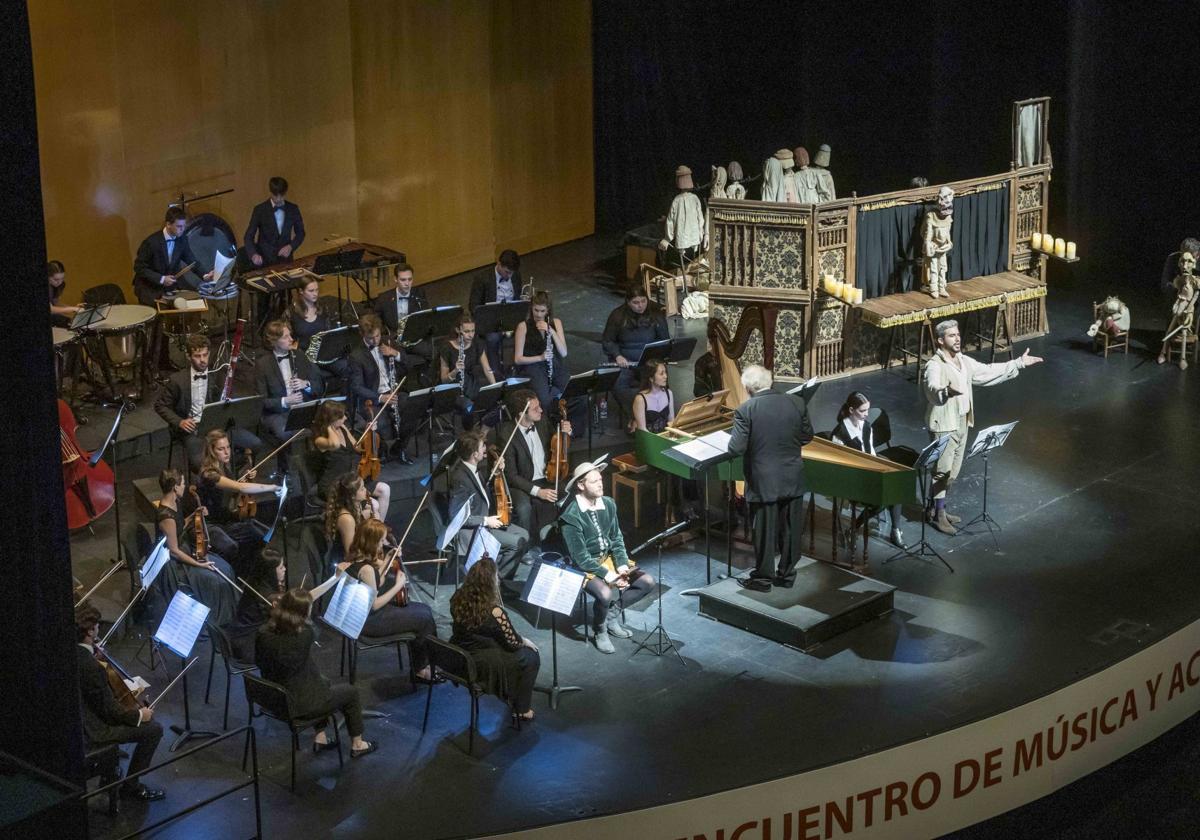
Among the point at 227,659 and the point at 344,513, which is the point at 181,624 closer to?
the point at 227,659

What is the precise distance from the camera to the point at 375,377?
488 inches

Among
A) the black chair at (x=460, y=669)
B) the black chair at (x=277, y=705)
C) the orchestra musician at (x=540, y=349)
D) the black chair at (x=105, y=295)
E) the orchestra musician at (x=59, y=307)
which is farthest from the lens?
the black chair at (x=105, y=295)

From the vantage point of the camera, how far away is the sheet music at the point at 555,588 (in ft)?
Answer: 29.6

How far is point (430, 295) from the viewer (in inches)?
677

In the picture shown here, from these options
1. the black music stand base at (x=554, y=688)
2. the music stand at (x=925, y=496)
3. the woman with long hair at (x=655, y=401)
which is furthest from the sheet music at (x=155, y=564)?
the music stand at (x=925, y=496)

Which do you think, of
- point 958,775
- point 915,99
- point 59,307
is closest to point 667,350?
point 59,307

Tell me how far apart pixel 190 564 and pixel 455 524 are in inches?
60.3

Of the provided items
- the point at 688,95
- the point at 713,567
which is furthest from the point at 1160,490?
the point at 688,95

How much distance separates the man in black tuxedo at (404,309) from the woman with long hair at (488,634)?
4630 millimetres

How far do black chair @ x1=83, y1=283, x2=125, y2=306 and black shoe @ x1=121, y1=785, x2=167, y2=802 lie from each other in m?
5.89

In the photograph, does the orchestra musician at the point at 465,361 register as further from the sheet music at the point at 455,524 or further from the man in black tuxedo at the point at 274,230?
the man in black tuxedo at the point at 274,230

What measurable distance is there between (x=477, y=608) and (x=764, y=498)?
2.19m

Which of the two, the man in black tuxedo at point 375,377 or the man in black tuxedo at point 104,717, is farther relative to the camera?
the man in black tuxedo at point 375,377

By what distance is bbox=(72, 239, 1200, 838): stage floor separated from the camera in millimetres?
8383
